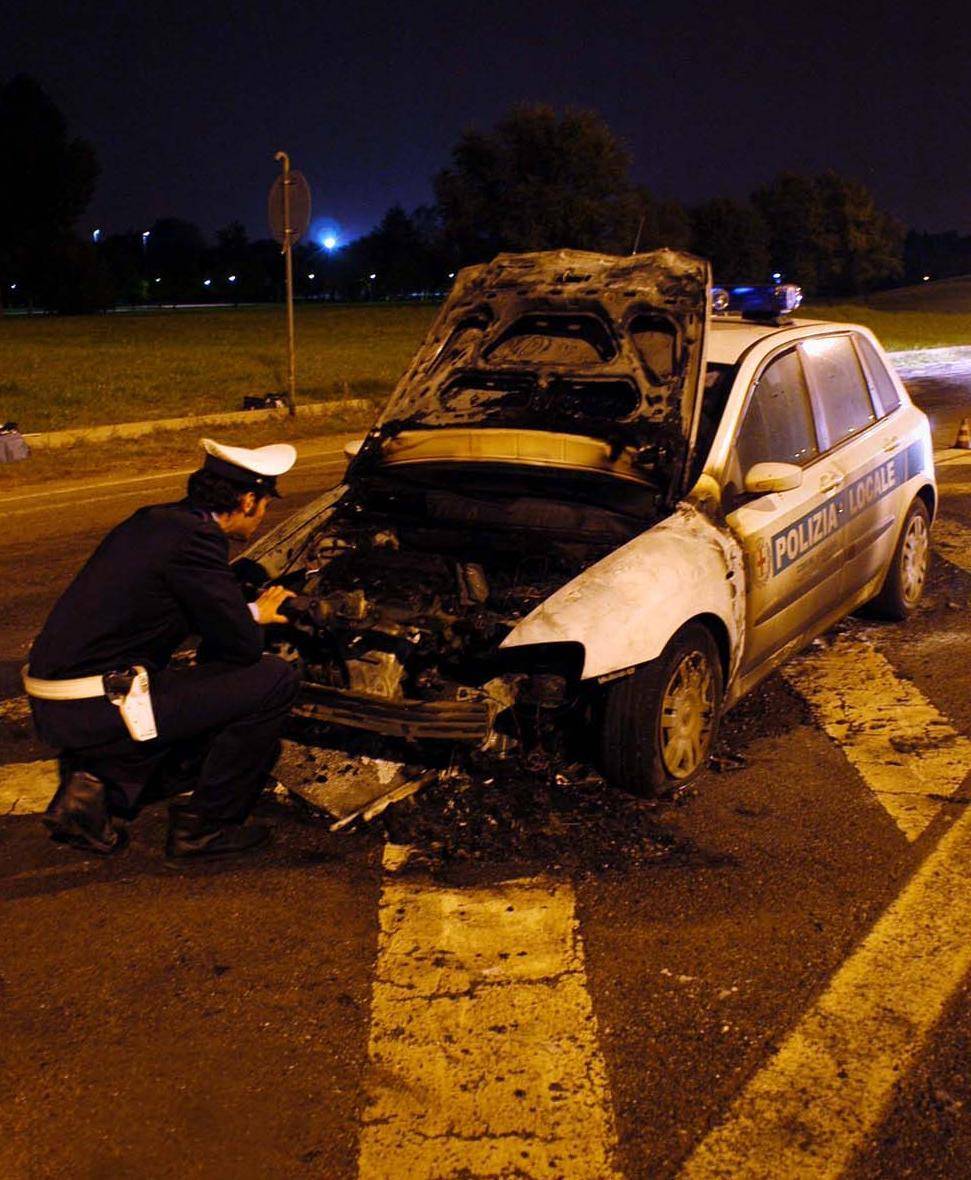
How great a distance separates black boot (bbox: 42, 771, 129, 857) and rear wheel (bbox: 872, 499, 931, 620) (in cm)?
416

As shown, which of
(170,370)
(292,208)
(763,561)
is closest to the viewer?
(763,561)

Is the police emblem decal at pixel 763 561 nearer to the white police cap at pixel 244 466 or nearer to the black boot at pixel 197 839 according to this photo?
the white police cap at pixel 244 466

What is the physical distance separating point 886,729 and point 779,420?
4.63ft

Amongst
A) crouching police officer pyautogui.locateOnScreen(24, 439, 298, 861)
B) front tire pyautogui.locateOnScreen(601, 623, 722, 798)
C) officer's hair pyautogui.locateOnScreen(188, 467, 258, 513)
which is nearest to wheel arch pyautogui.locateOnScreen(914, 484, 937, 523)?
front tire pyautogui.locateOnScreen(601, 623, 722, 798)

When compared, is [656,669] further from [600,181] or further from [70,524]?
[600,181]

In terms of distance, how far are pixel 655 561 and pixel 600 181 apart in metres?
57.3

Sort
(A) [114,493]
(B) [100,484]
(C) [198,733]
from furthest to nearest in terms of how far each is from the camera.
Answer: (B) [100,484] → (A) [114,493] → (C) [198,733]

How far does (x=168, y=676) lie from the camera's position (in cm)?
394

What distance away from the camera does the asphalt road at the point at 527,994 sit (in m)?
2.71

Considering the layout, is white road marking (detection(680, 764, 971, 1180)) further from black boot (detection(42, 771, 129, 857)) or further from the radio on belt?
black boot (detection(42, 771, 129, 857))

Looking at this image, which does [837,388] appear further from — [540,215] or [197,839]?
[540,215]

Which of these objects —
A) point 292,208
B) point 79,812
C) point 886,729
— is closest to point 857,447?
point 886,729

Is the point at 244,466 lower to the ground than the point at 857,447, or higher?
higher

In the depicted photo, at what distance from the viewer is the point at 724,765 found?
4785 mm
